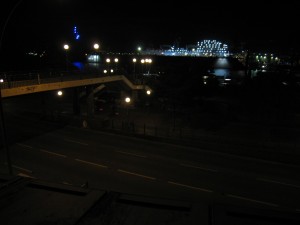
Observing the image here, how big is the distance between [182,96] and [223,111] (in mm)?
5958

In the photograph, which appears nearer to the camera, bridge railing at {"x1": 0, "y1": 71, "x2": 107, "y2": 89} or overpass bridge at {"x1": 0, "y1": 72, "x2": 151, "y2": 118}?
bridge railing at {"x1": 0, "y1": 71, "x2": 107, "y2": 89}

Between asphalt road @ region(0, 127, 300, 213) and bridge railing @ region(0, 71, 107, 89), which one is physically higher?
bridge railing @ region(0, 71, 107, 89)

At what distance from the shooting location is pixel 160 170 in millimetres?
18906

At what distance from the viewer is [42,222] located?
15.4 ft

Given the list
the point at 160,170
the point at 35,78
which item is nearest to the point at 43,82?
the point at 35,78

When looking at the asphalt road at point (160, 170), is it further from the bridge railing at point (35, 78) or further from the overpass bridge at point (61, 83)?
the bridge railing at point (35, 78)

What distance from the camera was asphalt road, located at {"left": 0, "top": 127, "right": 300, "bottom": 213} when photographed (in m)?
15.8

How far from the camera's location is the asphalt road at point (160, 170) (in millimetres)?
15758

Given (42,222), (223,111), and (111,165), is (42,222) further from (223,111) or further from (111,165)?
(223,111)

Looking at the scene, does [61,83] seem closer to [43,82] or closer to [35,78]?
[43,82]

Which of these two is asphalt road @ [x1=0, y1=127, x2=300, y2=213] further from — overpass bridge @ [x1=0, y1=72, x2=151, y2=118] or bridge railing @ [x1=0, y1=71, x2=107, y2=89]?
bridge railing @ [x1=0, y1=71, x2=107, y2=89]

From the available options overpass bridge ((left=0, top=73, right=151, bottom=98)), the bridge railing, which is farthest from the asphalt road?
the bridge railing

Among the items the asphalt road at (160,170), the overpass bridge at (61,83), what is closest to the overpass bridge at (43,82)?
the overpass bridge at (61,83)

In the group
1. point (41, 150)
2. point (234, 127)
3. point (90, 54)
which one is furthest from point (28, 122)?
point (90, 54)
